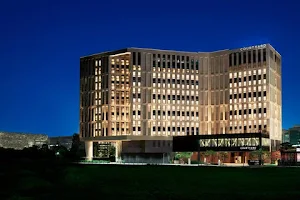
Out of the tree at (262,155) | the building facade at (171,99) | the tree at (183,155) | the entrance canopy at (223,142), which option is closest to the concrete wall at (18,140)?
the building facade at (171,99)

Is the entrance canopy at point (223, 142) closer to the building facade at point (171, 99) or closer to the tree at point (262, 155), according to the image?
the tree at point (262, 155)

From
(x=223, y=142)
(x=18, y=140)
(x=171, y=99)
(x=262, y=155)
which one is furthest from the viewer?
(x=171, y=99)

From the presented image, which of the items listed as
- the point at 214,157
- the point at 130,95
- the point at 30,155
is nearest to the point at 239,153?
the point at 214,157

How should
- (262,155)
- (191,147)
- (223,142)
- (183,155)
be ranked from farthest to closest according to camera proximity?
(191,147) < (223,142) < (183,155) < (262,155)

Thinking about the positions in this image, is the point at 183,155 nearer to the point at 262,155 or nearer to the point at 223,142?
the point at 223,142

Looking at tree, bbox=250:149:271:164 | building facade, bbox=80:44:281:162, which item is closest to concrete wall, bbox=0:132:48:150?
building facade, bbox=80:44:281:162

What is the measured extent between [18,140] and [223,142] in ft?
249

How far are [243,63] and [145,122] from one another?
149ft

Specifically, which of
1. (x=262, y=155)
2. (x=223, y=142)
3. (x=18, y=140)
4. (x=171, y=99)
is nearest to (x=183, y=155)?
(x=223, y=142)

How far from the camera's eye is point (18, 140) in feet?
591

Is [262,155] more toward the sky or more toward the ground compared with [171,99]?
more toward the ground

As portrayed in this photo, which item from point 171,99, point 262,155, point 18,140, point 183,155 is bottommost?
point 183,155

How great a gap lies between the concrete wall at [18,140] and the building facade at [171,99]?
963 inches

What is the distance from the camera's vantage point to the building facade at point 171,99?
18688 centimetres
